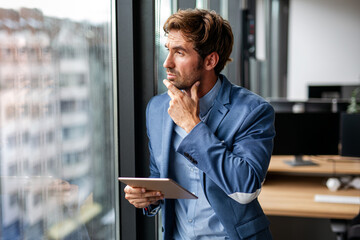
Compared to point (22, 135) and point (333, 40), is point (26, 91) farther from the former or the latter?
point (333, 40)

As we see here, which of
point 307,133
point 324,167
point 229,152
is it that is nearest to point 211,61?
point 229,152

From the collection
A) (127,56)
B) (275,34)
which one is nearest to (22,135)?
(127,56)

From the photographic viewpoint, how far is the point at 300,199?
2459 mm

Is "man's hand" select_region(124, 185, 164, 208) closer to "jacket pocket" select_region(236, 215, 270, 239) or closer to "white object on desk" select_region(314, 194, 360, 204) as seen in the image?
"jacket pocket" select_region(236, 215, 270, 239)

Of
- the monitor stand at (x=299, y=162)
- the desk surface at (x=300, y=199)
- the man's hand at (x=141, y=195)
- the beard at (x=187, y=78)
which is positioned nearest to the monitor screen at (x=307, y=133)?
the monitor stand at (x=299, y=162)

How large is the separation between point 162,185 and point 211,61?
0.51 meters

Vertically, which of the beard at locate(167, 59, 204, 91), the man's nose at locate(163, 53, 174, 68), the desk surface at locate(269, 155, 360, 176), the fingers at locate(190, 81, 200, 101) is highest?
the man's nose at locate(163, 53, 174, 68)

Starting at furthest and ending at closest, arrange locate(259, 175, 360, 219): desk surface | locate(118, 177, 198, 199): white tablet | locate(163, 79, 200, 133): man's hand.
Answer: locate(259, 175, 360, 219): desk surface → locate(163, 79, 200, 133): man's hand → locate(118, 177, 198, 199): white tablet

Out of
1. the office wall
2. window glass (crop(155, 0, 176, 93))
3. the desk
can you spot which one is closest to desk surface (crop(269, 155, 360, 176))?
the desk

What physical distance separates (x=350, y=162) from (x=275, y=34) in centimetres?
487

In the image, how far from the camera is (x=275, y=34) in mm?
7457

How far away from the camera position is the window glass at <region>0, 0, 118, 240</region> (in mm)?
963

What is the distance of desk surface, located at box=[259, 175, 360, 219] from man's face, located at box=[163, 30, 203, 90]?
1280mm

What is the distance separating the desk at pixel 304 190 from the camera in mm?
2252
